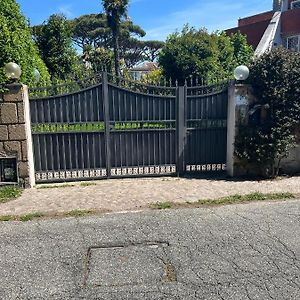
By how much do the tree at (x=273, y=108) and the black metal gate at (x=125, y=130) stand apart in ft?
2.16

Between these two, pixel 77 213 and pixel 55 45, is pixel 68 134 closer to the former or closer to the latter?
pixel 77 213

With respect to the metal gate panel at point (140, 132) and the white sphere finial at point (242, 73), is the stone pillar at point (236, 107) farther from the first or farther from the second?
the metal gate panel at point (140, 132)

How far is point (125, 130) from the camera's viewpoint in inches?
260

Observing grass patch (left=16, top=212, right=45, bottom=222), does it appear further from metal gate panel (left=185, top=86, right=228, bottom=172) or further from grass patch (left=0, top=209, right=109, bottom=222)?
metal gate panel (left=185, top=86, right=228, bottom=172)

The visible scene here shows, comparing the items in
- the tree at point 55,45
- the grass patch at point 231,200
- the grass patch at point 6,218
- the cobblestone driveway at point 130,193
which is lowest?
the grass patch at point 6,218

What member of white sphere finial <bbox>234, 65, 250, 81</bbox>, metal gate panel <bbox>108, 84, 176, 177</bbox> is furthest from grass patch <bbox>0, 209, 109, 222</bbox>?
white sphere finial <bbox>234, 65, 250, 81</bbox>

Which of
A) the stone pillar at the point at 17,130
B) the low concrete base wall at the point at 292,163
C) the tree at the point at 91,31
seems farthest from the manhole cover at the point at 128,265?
the tree at the point at 91,31

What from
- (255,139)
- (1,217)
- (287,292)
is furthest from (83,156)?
(287,292)

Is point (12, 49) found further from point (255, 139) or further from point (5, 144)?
point (255, 139)

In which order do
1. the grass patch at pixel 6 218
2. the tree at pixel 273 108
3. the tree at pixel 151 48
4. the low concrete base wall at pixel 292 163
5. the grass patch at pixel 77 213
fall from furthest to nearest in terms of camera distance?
1. the tree at pixel 151 48
2. the low concrete base wall at pixel 292 163
3. the tree at pixel 273 108
4. the grass patch at pixel 77 213
5. the grass patch at pixel 6 218

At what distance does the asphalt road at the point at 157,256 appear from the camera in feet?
9.31

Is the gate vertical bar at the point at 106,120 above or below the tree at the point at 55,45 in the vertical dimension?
below

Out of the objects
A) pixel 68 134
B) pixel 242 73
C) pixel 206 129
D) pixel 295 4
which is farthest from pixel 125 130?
pixel 295 4

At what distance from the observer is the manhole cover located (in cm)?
300
